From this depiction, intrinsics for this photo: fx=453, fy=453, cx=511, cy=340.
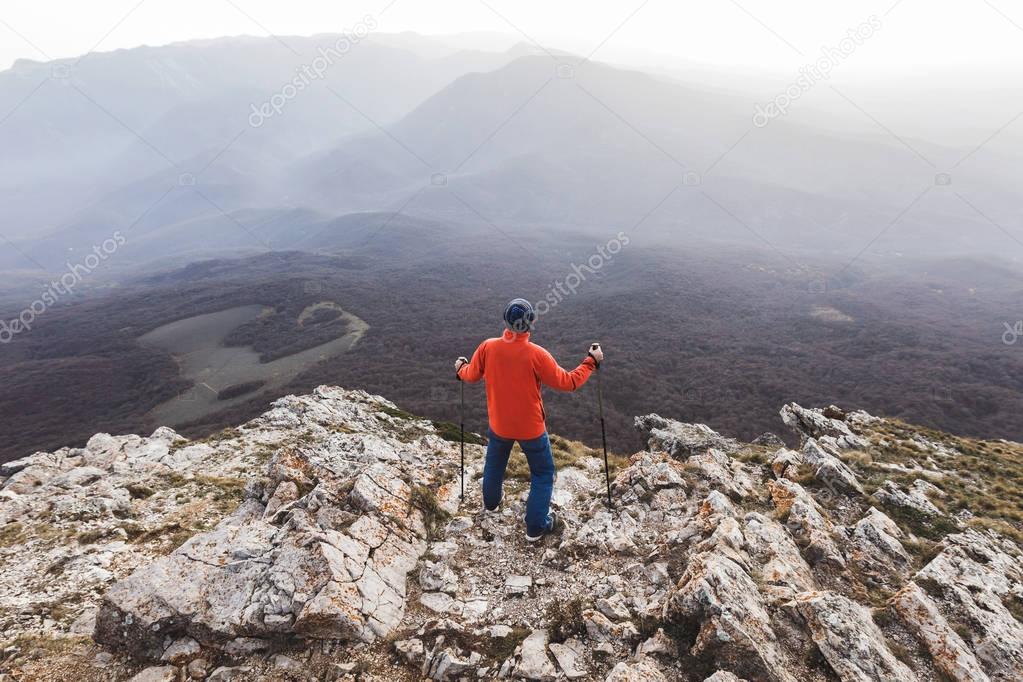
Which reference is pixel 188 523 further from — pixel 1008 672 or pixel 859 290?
pixel 859 290

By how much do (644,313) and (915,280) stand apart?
3907 inches

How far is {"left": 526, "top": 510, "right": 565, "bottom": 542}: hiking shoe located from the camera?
7.24 m

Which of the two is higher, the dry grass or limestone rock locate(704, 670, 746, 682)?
the dry grass

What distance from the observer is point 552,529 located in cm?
738

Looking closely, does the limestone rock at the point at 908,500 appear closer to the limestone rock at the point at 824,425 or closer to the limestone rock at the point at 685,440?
the limestone rock at the point at 824,425

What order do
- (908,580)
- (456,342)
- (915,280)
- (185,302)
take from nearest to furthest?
(908,580) < (456,342) < (185,302) < (915,280)

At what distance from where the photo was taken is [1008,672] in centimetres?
535

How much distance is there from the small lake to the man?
54181 mm

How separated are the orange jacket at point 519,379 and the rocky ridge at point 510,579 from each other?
2052 mm

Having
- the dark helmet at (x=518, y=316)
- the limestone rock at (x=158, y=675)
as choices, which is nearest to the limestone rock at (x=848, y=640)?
the dark helmet at (x=518, y=316)

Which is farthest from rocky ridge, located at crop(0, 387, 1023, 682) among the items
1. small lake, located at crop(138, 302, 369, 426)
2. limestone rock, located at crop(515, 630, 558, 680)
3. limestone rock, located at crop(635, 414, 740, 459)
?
small lake, located at crop(138, 302, 369, 426)

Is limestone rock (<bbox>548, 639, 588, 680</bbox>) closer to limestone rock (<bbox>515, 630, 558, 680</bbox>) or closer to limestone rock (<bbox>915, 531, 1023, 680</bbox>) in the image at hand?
limestone rock (<bbox>515, 630, 558, 680</bbox>)

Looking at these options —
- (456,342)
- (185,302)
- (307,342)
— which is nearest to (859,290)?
(456,342)

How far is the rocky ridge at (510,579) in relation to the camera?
16.5 ft
